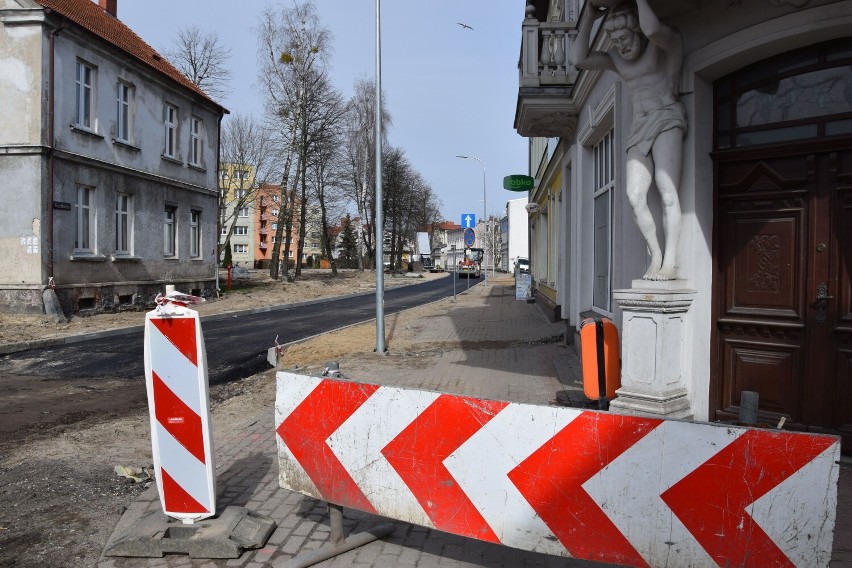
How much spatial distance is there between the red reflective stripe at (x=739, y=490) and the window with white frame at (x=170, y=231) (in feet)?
78.6

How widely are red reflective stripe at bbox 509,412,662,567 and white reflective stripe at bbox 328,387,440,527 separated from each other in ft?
2.02

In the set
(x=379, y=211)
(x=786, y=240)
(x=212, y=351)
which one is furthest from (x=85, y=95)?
(x=786, y=240)

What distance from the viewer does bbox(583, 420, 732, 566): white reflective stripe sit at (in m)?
2.56

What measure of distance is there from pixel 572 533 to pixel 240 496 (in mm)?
2802

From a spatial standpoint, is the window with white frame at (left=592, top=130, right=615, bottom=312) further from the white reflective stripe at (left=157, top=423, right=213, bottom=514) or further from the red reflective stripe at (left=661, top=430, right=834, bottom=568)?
the red reflective stripe at (left=661, top=430, right=834, bottom=568)

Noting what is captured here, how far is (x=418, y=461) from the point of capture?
3.29 meters

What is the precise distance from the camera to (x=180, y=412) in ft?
13.0

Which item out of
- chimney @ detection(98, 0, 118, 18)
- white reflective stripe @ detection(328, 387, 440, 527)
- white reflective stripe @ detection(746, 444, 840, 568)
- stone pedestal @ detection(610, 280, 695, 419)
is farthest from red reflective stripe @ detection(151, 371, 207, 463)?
chimney @ detection(98, 0, 118, 18)

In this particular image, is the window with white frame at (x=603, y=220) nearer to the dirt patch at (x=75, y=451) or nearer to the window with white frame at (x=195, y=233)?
the dirt patch at (x=75, y=451)

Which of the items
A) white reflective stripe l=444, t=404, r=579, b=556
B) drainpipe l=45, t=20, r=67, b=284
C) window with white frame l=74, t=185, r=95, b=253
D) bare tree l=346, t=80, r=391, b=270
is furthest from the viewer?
bare tree l=346, t=80, r=391, b=270

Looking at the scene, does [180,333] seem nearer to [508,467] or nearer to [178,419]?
[178,419]

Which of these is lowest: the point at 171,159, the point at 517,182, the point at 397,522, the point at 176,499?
the point at 397,522

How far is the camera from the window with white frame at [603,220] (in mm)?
9195

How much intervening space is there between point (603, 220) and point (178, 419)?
24.2 feet
